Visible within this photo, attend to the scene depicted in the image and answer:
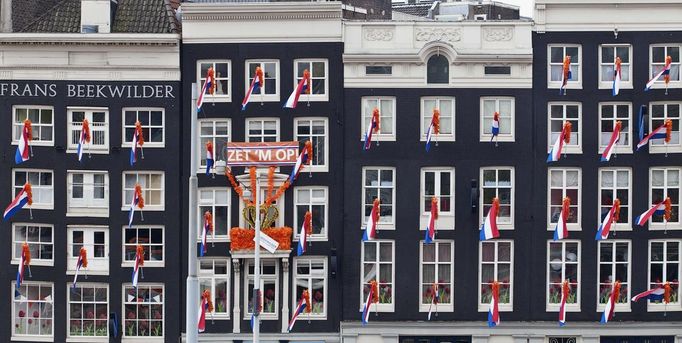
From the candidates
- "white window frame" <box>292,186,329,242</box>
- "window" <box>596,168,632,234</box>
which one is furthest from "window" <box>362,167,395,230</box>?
"window" <box>596,168,632,234</box>

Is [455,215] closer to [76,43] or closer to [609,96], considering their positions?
[609,96]

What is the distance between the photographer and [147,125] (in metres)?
58.5

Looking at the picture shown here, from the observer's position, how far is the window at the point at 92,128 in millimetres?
58469

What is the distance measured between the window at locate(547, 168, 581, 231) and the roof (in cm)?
1637

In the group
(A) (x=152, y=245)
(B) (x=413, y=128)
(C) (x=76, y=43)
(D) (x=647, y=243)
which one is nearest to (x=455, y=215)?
(B) (x=413, y=128)

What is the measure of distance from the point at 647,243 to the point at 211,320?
17539 millimetres

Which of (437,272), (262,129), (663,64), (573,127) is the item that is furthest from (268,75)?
(663,64)

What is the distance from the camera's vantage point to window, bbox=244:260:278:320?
58281mm

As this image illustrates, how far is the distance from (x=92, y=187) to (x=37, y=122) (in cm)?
343

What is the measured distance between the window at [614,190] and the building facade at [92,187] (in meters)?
16.8

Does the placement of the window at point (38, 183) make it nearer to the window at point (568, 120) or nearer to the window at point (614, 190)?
the window at point (568, 120)

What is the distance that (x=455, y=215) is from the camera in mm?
58031

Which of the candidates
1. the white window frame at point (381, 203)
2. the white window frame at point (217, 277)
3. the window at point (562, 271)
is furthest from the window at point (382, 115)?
the window at point (562, 271)

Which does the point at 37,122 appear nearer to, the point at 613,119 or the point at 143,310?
the point at 143,310
